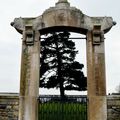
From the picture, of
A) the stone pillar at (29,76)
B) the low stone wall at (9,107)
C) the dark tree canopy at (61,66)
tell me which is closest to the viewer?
the stone pillar at (29,76)

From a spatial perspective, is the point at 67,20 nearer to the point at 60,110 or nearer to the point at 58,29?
the point at 58,29

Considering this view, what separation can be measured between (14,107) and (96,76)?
275cm

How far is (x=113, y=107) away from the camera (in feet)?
33.2

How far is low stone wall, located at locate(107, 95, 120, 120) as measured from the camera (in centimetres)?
1008

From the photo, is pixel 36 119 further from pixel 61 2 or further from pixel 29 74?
pixel 61 2

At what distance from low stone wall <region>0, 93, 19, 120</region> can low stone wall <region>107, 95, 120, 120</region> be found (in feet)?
9.42

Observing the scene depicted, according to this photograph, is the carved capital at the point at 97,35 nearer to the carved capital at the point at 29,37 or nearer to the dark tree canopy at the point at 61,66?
the carved capital at the point at 29,37

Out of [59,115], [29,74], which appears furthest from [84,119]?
[29,74]

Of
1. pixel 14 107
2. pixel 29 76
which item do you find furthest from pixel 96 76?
pixel 14 107

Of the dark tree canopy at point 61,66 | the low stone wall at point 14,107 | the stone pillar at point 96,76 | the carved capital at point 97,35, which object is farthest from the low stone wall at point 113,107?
the dark tree canopy at point 61,66

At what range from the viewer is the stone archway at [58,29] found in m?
10.0

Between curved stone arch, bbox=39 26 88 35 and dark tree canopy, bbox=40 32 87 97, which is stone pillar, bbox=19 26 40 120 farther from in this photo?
dark tree canopy, bbox=40 32 87 97

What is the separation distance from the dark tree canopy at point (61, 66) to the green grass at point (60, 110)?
11.0 meters

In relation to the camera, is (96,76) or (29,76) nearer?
(96,76)
